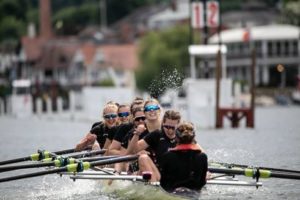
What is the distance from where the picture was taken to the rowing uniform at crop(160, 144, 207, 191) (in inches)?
681

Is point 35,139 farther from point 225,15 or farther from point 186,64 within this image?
point 225,15

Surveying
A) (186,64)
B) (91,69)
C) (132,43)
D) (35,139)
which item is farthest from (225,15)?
(35,139)

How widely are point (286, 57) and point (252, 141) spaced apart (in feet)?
279

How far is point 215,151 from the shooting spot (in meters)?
28.7

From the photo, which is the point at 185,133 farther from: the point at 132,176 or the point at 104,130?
the point at 104,130

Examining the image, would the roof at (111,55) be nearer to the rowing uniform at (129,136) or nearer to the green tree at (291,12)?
the green tree at (291,12)

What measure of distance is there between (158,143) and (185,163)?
1066 millimetres

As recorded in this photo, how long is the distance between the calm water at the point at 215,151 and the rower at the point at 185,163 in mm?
329

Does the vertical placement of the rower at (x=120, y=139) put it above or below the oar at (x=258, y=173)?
above

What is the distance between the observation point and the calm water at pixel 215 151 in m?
20.6

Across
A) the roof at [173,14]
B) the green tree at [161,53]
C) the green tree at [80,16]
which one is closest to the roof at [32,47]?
the roof at [173,14]

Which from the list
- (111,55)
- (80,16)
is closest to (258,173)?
(111,55)

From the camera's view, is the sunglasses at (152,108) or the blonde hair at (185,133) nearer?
the blonde hair at (185,133)

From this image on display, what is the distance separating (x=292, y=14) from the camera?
11956cm
